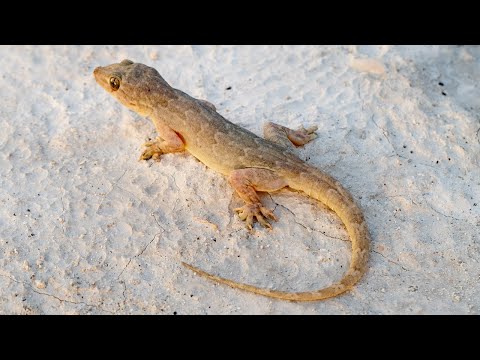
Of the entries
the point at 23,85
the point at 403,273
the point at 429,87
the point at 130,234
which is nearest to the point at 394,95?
the point at 429,87

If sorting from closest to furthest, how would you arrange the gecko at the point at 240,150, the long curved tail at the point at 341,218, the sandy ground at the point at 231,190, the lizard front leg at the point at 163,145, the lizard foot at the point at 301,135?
the long curved tail at the point at 341,218 < the sandy ground at the point at 231,190 < the gecko at the point at 240,150 < the lizard front leg at the point at 163,145 < the lizard foot at the point at 301,135

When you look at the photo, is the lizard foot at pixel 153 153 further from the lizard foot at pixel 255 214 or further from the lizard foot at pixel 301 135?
the lizard foot at pixel 301 135

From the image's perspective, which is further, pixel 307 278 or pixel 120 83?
pixel 120 83

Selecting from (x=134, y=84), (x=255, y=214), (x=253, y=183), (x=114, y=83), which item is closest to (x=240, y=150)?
(x=253, y=183)

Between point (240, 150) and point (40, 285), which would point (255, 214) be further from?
point (40, 285)

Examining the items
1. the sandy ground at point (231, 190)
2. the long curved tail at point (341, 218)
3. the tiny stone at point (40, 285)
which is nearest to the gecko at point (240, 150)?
the long curved tail at point (341, 218)

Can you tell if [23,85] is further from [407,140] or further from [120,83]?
[407,140]
